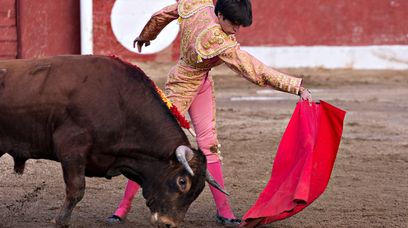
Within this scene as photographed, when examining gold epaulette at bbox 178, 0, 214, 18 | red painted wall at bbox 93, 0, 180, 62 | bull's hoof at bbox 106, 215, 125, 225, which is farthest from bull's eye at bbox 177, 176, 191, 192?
red painted wall at bbox 93, 0, 180, 62

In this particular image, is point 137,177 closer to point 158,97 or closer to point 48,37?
point 158,97

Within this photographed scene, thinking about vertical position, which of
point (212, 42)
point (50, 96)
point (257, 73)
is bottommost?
point (50, 96)

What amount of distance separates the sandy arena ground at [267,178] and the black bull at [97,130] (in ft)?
1.54

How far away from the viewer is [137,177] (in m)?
3.90

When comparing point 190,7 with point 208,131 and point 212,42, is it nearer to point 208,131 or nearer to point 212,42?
point 212,42

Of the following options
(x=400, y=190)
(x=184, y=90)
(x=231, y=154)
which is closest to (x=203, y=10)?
(x=184, y=90)

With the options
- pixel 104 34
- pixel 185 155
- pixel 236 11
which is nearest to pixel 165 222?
pixel 185 155

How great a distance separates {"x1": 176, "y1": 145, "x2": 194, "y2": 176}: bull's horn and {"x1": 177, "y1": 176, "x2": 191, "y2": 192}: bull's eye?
61mm

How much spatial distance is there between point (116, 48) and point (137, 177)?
21.3 ft

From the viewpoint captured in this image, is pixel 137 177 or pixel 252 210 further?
pixel 252 210

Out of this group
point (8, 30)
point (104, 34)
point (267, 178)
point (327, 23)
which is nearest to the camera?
point (267, 178)

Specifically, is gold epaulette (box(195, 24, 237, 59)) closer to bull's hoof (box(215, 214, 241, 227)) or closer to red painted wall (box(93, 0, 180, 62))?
bull's hoof (box(215, 214, 241, 227))

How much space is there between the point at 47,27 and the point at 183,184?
21.3ft

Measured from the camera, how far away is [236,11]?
3850 mm
